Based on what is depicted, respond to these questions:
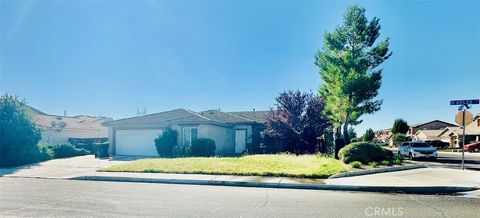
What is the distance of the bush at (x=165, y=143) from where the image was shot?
Result: 894 inches

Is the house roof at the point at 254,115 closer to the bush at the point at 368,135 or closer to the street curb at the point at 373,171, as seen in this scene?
the street curb at the point at 373,171

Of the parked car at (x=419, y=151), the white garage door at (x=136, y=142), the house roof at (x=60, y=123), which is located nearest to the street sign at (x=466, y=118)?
the parked car at (x=419, y=151)

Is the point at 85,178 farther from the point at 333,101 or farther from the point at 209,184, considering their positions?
the point at 333,101

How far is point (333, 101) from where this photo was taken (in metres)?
21.4

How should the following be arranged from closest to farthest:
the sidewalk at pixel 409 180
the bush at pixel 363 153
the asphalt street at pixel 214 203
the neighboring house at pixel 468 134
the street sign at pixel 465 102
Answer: the asphalt street at pixel 214 203
the sidewalk at pixel 409 180
the street sign at pixel 465 102
the bush at pixel 363 153
the neighboring house at pixel 468 134

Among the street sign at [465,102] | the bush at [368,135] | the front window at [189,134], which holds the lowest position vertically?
the bush at [368,135]

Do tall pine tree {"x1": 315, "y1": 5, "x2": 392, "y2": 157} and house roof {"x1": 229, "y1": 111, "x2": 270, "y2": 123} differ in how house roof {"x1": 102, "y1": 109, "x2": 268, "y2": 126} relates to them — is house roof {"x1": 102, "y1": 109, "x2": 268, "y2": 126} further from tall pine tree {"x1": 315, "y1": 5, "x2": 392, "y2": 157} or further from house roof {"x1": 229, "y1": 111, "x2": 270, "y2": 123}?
tall pine tree {"x1": 315, "y1": 5, "x2": 392, "y2": 157}

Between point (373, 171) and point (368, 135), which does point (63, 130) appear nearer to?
point (373, 171)

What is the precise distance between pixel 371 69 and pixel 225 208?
17.9m

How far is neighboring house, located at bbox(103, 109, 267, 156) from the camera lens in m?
23.7

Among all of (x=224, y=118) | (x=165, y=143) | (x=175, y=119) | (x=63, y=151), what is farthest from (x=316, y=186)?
(x=63, y=151)

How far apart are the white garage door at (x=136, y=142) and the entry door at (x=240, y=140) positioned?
7.46 meters

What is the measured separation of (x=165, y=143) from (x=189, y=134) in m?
2.07

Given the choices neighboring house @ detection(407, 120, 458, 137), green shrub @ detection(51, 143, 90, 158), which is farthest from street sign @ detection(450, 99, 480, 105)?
neighboring house @ detection(407, 120, 458, 137)
